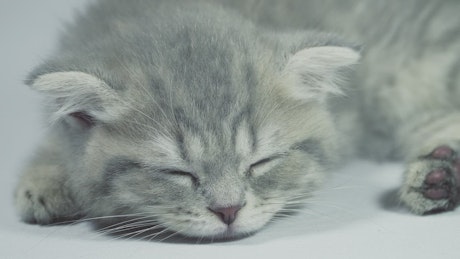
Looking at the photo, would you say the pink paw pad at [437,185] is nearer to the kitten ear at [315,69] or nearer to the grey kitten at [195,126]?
the grey kitten at [195,126]

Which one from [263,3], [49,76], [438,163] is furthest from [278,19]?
[49,76]

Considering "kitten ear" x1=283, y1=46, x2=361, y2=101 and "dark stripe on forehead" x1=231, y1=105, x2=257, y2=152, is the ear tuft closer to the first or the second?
"dark stripe on forehead" x1=231, y1=105, x2=257, y2=152

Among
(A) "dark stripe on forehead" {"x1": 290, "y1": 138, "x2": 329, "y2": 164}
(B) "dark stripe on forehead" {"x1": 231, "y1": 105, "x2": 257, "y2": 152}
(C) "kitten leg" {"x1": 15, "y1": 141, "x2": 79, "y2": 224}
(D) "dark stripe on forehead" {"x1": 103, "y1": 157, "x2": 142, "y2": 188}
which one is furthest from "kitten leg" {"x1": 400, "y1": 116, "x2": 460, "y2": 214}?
(C) "kitten leg" {"x1": 15, "y1": 141, "x2": 79, "y2": 224}

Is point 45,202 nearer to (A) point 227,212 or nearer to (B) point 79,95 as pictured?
(B) point 79,95

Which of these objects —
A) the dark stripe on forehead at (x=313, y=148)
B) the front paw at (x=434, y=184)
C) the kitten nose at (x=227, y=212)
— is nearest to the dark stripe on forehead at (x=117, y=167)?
the kitten nose at (x=227, y=212)

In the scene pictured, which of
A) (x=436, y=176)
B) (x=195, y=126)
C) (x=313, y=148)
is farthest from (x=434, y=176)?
(x=195, y=126)

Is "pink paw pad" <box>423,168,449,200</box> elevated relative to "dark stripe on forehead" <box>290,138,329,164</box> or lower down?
lower down
